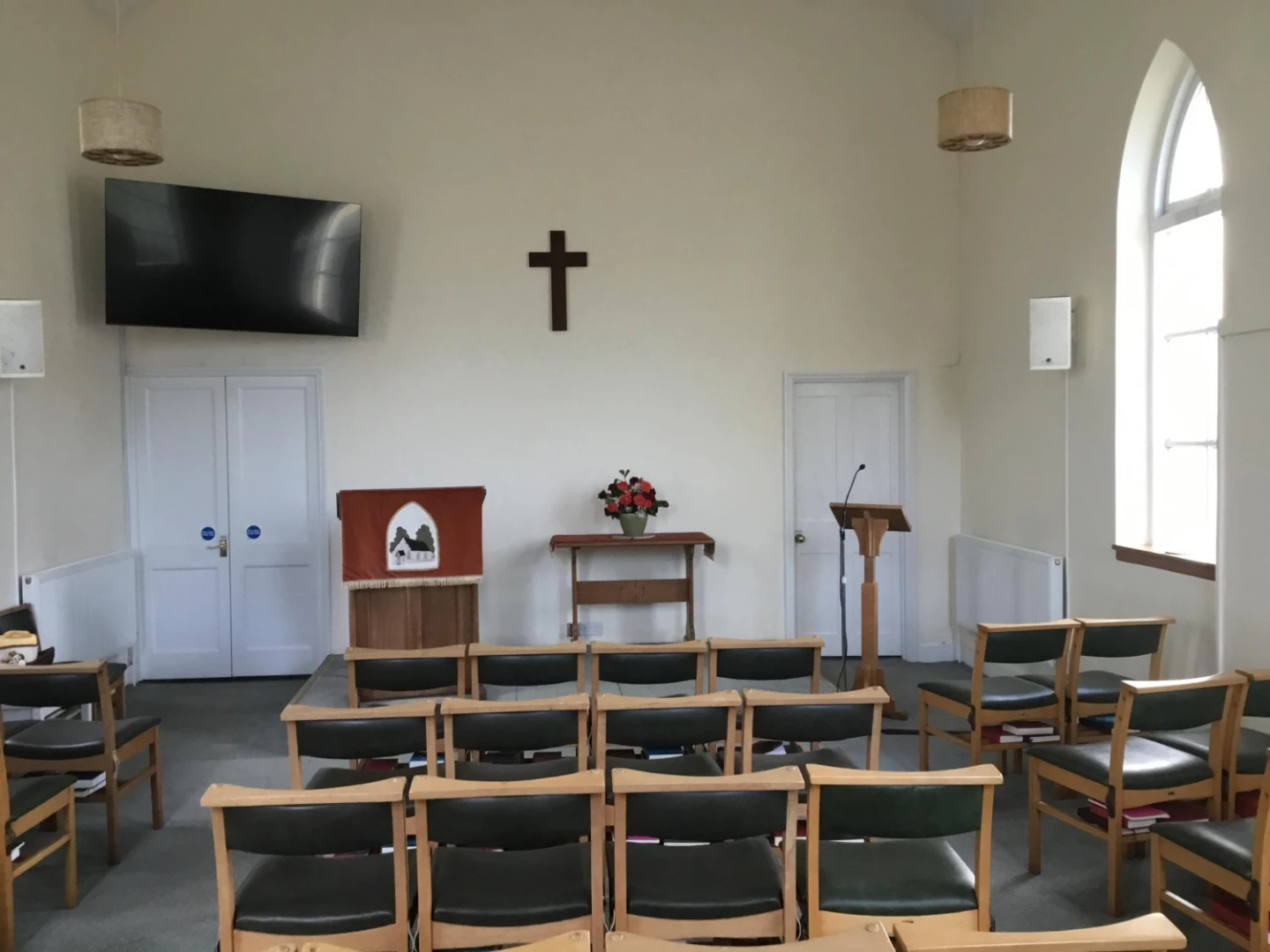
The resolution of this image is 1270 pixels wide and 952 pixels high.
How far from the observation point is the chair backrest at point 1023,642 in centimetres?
438

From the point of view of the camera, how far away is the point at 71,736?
167 inches

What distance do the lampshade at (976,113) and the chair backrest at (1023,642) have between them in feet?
7.27

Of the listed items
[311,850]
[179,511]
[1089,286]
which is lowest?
[311,850]

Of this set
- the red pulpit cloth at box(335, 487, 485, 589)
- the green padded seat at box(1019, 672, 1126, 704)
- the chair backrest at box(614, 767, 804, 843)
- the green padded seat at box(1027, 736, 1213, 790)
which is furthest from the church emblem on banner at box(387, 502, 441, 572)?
the chair backrest at box(614, 767, 804, 843)

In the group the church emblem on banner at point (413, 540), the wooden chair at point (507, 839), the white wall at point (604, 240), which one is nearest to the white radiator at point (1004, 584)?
the white wall at point (604, 240)

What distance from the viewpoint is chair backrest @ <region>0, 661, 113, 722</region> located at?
13.4ft

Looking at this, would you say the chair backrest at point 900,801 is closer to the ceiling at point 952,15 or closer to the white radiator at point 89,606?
the white radiator at point 89,606

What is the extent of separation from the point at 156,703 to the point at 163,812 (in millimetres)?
2417

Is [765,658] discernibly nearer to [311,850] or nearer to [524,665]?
[524,665]

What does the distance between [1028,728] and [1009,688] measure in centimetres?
19

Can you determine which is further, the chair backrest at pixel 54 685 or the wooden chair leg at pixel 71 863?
the chair backrest at pixel 54 685

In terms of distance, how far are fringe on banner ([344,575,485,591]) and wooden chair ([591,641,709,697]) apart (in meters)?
2.32

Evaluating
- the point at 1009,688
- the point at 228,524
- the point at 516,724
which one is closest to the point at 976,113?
the point at 1009,688

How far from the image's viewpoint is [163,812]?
464cm
